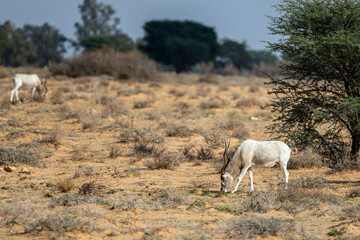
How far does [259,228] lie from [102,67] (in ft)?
95.6

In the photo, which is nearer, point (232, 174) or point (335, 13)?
point (232, 174)

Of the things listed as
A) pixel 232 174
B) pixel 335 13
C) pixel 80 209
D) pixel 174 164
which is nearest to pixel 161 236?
pixel 80 209

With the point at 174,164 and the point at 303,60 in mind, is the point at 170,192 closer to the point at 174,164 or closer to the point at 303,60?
the point at 174,164

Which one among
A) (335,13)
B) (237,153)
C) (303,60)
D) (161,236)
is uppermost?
(335,13)

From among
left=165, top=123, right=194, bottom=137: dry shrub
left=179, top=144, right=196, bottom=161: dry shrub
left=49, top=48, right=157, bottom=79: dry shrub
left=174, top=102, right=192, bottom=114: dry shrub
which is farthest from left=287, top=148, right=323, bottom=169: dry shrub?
left=49, top=48, right=157, bottom=79: dry shrub

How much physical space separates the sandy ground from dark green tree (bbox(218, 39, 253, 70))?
2467 inches

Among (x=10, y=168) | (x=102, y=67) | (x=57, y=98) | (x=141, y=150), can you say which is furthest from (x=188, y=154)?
(x=102, y=67)

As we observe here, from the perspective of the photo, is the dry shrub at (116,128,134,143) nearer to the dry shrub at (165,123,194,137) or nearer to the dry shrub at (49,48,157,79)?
the dry shrub at (165,123,194,137)

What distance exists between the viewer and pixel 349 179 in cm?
1038

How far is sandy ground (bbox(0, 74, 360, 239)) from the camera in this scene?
682 centimetres

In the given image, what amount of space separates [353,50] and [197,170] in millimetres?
4370

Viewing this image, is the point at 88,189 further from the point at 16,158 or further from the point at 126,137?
the point at 126,137

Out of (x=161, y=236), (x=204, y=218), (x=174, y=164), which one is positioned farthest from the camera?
(x=174, y=164)

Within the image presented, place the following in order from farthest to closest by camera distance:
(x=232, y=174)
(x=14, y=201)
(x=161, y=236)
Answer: (x=232, y=174) < (x=14, y=201) < (x=161, y=236)
